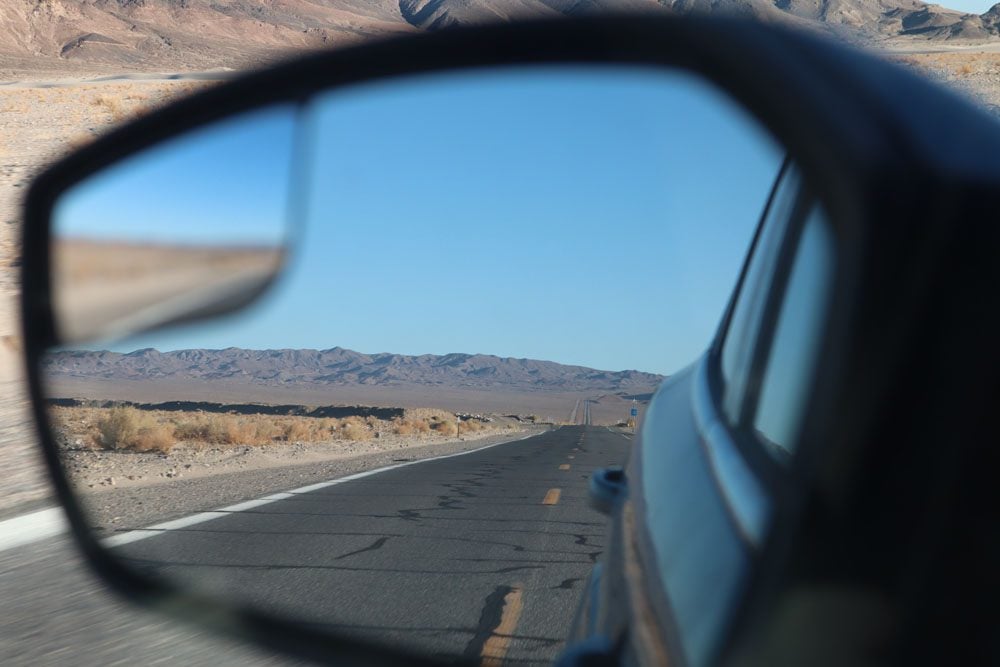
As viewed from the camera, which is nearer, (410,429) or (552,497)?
(552,497)

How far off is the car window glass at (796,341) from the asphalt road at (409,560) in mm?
1075

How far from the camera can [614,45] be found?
1.62 metres

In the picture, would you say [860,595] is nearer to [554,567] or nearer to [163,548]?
[163,548]

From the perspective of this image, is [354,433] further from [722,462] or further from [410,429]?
[722,462]

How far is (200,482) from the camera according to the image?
1148 cm

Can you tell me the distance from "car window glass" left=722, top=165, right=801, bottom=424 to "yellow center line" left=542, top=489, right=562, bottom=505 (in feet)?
26.4

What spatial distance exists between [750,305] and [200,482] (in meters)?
10.3

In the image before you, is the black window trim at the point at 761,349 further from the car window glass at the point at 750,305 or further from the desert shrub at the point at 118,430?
the desert shrub at the point at 118,430

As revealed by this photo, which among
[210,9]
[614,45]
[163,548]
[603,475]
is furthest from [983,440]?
[210,9]

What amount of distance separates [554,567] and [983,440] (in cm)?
576

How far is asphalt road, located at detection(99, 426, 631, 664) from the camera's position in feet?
14.4

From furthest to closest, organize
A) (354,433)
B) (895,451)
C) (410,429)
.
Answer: (410,429)
(354,433)
(895,451)

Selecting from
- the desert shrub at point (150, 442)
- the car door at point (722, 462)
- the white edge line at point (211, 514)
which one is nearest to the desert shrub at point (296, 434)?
the desert shrub at point (150, 442)

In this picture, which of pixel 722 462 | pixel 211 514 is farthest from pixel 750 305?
pixel 211 514
